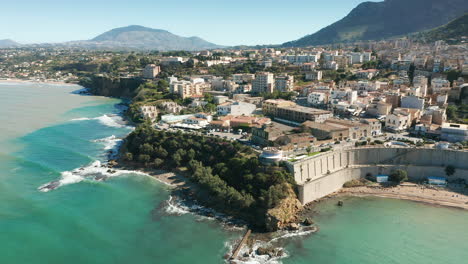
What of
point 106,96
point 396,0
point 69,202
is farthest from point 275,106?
point 396,0

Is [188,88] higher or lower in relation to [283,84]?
lower

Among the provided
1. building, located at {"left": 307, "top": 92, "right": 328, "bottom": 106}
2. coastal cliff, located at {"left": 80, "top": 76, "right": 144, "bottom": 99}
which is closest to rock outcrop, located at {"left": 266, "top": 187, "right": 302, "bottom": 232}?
building, located at {"left": 307, "top": 92, "right": 328, "bottom": 106}

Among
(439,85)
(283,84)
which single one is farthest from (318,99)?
(439,85)

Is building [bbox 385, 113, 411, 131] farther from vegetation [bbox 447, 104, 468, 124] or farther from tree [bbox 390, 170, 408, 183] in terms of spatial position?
tree [bbox 390, 170, 408, 183]

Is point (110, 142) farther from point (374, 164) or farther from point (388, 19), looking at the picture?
point (388, 19)

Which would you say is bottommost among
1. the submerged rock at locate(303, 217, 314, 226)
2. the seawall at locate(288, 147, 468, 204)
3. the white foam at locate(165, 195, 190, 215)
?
the submerged rock at locate(303, 217, 314, 226)

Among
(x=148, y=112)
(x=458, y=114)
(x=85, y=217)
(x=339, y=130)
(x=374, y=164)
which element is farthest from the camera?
(x=148, y=112)

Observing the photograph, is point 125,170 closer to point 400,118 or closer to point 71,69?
point 400,118
